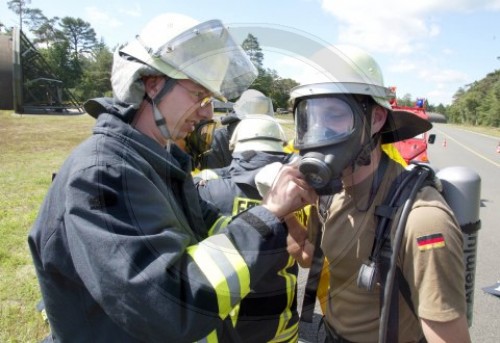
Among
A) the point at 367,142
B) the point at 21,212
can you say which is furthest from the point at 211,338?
the point at 21,212

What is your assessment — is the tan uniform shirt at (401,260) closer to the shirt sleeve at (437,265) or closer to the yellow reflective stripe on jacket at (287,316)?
the shirt sleeve at (437,265)

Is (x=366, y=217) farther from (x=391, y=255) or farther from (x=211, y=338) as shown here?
(x=211, y=338)

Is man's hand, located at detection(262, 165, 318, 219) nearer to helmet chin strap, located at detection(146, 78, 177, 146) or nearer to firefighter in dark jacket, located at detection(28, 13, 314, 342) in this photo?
firefighter in dark jacket, located at detection(28, 13, 314, 342)

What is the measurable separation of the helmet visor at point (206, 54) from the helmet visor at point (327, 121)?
0.35 metres

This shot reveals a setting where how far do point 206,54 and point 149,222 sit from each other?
69cm

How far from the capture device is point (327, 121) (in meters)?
1.63

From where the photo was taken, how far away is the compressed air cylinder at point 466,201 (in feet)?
5.67

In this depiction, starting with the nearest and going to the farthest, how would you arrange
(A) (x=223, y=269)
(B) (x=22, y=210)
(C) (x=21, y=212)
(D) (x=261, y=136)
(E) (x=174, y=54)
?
(A) (x=223, y=269) < (E) (x=174, y=54) < (D) (x=261, y=136) < (C) (x=21, y=212) < (B) (x=22, y=210)

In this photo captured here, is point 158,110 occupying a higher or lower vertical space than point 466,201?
higher

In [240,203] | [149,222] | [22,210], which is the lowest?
[22,210]

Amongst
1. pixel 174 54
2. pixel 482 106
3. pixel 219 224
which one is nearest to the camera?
pixel 174 54

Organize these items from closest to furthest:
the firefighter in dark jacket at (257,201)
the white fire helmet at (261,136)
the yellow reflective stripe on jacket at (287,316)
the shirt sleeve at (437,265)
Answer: the shirt sleeve at (437,265) < the firefighter in dark jacket at (257,201) < the yellow reflective stripe on jacket at (287,316) < the white fire helmet at (261,136)

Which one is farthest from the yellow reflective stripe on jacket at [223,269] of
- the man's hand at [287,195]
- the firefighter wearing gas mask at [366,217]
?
the firefighter wearing gas mask at [366,217]

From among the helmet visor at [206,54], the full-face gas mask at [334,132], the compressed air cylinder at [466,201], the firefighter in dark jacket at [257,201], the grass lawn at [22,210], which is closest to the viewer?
the helmet visor at [206,54]
